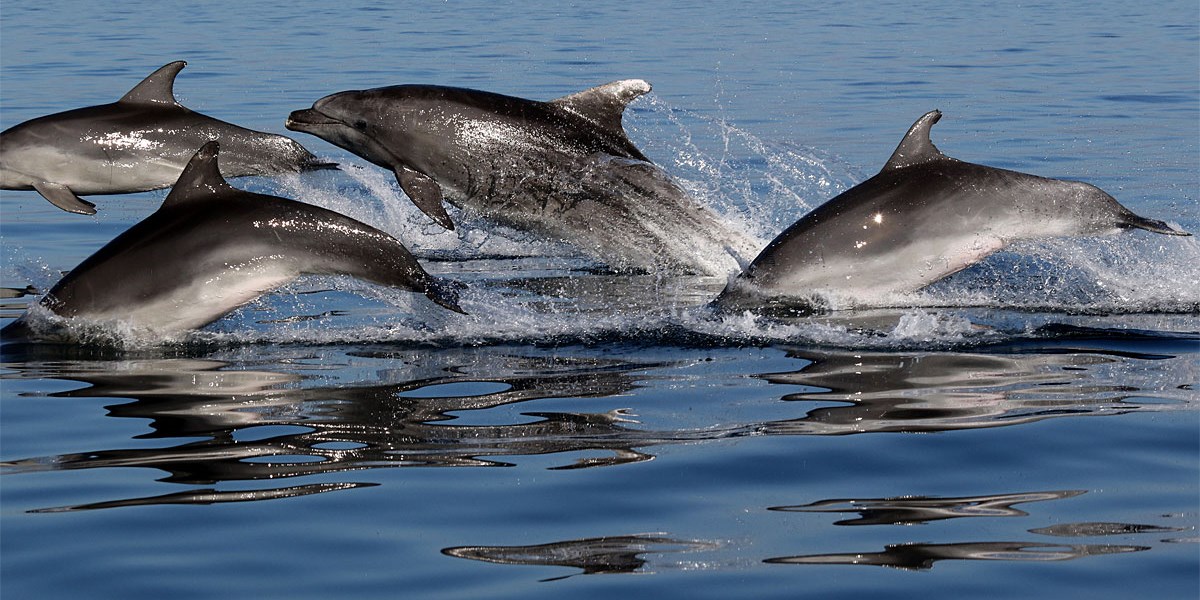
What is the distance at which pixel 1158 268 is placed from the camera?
32.5 ft

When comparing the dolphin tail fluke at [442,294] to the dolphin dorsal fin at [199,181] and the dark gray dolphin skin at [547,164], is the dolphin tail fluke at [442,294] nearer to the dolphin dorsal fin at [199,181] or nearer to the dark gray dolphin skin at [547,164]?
the dolphin dorsal fin at [199,181]

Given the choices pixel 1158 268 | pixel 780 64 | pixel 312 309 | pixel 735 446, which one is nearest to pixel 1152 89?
pixel 780 64

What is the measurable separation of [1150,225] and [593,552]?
5641 mm

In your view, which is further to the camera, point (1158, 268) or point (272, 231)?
point (1158, 268)

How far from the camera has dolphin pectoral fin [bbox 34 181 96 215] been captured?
38.8 feet

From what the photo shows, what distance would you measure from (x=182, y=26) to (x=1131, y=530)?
35.8m

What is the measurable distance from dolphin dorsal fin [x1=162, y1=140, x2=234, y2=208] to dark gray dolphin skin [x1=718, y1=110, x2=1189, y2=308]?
10.1 feet

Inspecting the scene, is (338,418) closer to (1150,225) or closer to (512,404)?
(512,404)

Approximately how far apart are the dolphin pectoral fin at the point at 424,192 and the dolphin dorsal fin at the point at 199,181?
2.56 m

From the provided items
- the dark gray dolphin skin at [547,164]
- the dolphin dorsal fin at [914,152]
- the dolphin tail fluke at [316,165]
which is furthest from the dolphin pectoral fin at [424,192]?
the dolphin dorsal fin at [914,152]

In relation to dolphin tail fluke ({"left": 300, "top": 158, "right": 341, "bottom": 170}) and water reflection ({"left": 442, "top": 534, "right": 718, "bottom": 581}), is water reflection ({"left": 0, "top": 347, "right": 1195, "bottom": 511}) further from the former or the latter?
dolphin tail fluke ({"left": 300, "top": 158, "right": 341, "bottom": 170})

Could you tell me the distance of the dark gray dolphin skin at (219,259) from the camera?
8.24m

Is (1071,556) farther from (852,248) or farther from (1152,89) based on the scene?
(1152,89)

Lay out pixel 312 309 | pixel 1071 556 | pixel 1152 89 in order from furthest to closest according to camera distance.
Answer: pixel 1152 89 < pixel 312 309 < pixel 1071 556
